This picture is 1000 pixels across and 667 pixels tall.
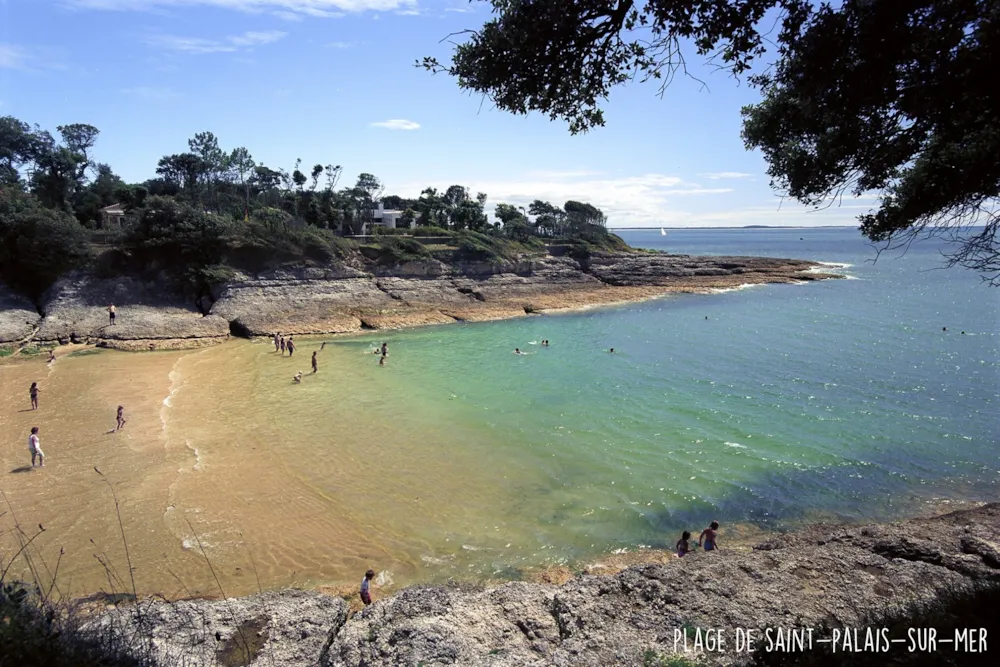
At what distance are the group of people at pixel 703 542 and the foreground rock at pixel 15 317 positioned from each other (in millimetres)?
33294

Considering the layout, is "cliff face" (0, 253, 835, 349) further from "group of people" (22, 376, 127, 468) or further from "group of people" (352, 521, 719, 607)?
"group of people" (352, 521, 719, 607)

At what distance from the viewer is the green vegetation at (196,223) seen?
101ft

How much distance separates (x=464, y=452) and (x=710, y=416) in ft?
30.2

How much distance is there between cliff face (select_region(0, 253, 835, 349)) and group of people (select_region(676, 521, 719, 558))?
2890 cm

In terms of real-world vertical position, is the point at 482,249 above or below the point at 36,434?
above

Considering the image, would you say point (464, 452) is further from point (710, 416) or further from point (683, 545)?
point (710, 416)

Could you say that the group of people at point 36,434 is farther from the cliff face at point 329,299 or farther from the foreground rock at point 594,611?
the cliff face at point 329,299

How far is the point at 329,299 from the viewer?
37688mm

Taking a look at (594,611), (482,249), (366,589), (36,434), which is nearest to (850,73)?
(594,611)

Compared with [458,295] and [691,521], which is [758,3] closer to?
[691,521]

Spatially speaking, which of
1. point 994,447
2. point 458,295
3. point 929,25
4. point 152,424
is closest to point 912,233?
point 929,25

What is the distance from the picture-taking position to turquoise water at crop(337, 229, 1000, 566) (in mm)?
12445

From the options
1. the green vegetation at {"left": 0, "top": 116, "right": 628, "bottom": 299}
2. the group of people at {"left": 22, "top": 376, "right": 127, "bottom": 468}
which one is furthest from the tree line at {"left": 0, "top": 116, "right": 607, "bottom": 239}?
the group of people at {"left": 22, "top": 376, "right": 127, "bottom": 468}

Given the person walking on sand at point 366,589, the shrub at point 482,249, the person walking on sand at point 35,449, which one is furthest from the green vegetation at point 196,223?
the person walking on sand at point 366,589
